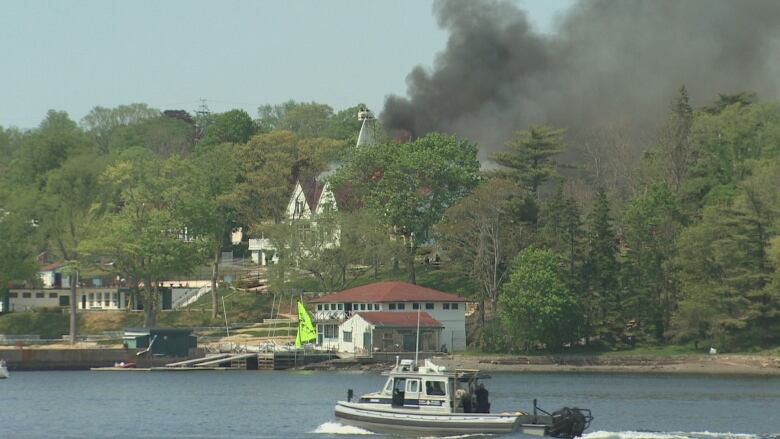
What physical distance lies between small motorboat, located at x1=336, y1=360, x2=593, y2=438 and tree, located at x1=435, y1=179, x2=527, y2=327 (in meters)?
52.3

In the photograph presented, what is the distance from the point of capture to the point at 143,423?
70.5 metres

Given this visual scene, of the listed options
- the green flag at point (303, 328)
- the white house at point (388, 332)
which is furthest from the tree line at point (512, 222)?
the green flag at point (303, 328)

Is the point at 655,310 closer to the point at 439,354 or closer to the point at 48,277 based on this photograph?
the point at 439,354

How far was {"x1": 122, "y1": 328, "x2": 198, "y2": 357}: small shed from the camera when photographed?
111m

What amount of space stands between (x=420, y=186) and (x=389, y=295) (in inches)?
683

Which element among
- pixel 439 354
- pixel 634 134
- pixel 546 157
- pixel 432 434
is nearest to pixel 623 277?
pixel 439 354

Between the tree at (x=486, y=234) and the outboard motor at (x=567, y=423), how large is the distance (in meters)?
53.9

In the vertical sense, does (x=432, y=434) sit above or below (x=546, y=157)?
below

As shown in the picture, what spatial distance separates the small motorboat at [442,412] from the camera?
193ft

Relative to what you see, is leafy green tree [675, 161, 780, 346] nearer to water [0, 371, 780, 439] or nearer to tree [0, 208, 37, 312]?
water [0, 371, 780, 439]

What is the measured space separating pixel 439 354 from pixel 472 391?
47829 millimetres

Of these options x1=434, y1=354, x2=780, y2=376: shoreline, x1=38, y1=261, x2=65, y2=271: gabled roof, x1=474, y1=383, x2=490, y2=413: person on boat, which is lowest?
x1=474, y1=383, x2=490, y2=413: person on boat

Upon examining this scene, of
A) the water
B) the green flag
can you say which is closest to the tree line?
the water

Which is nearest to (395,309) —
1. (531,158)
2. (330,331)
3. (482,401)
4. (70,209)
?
(330,331)
